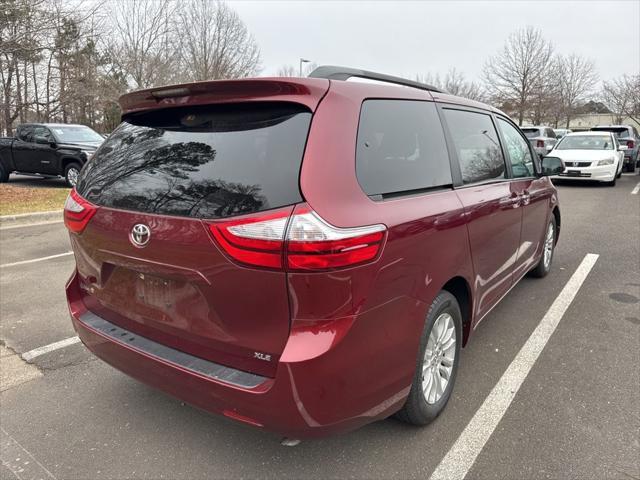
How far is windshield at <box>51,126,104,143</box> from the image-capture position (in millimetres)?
12359

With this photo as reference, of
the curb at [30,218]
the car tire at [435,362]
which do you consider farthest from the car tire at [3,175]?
the car tire at [435,362]

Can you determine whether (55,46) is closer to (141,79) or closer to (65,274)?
(65,274)

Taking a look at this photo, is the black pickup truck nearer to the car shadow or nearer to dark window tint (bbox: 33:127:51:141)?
dark window tint (bbox: 33:127:51:141)

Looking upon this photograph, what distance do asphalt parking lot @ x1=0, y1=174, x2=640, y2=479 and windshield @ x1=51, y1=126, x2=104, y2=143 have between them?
960 centimetres

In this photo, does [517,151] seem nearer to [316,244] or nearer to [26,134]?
[316,244]

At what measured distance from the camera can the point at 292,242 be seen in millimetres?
1739

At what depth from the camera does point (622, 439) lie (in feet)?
8.17

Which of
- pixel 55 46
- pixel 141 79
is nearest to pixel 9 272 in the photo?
pixel 55 46

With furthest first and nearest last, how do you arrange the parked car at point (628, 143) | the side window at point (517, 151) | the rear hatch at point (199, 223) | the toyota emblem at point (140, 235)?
the parked car at point (628, 143)
the side window at point (517, 151)
the toyota emblem at point (140, 235)
the rear hatch at point (199, 223)

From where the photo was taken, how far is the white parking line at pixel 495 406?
2303mm

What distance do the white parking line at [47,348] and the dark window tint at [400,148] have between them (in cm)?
288

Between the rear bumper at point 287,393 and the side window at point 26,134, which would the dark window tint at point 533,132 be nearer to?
the side window at point 26,134

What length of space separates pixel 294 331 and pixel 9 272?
4.99 m

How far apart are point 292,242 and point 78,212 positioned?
1368mm
